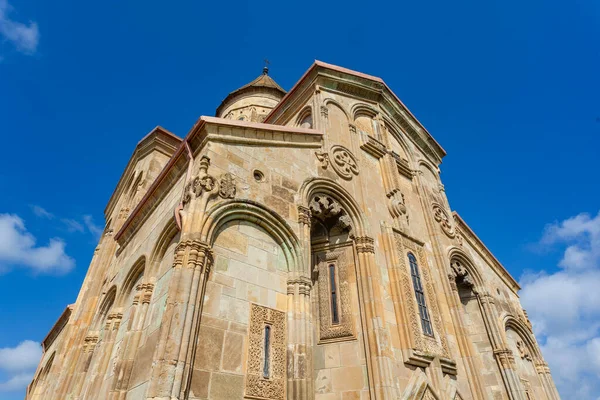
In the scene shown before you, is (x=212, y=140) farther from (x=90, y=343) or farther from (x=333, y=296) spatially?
(x=90, y=343)

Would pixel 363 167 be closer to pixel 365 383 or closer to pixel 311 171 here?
pixel 311 171

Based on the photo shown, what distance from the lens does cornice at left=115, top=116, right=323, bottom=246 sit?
24.4 ft

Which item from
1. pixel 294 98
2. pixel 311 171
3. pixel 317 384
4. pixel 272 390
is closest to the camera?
pixel 272 390

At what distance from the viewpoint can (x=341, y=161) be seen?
33.4ft

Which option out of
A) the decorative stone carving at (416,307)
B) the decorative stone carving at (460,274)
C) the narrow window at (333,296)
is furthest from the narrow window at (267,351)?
the decorative stone carving at (460,274)

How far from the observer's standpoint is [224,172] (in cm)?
717

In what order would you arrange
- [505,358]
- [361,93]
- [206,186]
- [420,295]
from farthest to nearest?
[361,93] < [505,358] < [420,295] < [206,186]

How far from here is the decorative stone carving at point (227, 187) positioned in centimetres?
687

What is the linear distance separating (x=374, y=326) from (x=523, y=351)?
375 inches

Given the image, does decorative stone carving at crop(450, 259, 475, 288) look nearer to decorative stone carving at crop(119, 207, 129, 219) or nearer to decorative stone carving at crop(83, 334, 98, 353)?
decorative stone carving at crop(83, 334, 98, 353)

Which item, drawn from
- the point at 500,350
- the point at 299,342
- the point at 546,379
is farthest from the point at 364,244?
the point at 546,379

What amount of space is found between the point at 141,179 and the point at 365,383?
1184cm

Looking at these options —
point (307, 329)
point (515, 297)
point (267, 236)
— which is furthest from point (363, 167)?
point (515, 297)

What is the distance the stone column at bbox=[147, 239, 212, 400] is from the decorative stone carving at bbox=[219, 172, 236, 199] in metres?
1.17
